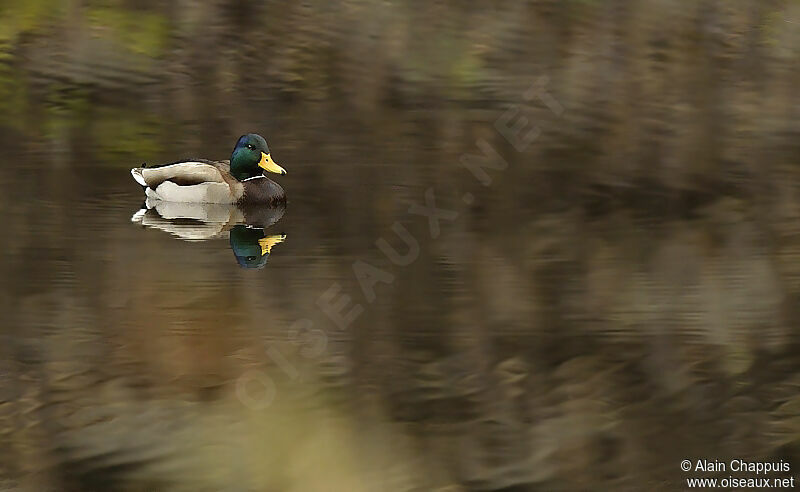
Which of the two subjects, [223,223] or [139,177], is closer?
[223,223]

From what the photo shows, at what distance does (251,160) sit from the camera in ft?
17.9

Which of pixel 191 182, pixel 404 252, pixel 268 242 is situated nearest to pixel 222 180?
pixel 191 182

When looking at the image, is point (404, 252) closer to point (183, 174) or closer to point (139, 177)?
point (183, 174)

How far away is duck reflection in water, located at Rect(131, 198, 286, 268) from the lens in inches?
172

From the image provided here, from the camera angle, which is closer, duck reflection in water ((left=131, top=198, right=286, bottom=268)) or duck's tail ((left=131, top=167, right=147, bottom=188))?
duck reflection in water ((left=131, top=198, right=286, bottom=268))

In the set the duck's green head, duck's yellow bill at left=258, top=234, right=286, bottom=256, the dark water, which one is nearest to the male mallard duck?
the duck's green head

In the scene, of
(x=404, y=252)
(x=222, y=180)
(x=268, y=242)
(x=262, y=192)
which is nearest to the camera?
(x=404, y=252)

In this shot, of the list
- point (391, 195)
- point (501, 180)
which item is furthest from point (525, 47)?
point (391, 195)

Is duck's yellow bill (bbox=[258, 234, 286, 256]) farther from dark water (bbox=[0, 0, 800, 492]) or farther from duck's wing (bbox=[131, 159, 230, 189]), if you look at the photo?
duck's wing (bbox=[131, 159, 230, 189])

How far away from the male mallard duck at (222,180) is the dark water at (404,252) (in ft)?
0.38

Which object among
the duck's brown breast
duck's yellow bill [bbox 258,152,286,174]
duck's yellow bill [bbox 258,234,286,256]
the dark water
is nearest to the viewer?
the dark water

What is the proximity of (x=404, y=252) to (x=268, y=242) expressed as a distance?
0.57 metres

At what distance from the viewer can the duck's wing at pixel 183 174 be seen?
5.34 meters

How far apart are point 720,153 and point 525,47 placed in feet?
5.56
